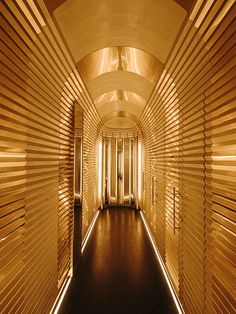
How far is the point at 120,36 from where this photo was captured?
10.7 feet

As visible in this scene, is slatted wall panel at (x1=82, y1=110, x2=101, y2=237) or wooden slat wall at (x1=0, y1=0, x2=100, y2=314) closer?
wooden slat wall at (x1=0, y1=0, x2=100, y2=314)

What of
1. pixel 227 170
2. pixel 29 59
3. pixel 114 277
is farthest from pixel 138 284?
pixel 29 59

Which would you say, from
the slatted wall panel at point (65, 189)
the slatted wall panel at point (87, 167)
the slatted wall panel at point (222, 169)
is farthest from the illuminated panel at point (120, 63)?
the slatted wall panel at point (222, 169)

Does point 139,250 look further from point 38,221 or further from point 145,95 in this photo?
point 145,95

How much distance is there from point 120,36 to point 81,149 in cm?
235

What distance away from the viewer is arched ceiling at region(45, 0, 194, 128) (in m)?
2.44

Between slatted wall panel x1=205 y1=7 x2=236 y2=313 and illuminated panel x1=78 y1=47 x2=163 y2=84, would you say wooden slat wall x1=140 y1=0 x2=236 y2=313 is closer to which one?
slatted wall panel x1=205 y1=7 x2=236 y2=313

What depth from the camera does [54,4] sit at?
7.31 feet

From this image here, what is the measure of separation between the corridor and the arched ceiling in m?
0.02

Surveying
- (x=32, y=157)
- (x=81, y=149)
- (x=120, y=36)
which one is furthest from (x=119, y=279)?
(x=120, y=36)

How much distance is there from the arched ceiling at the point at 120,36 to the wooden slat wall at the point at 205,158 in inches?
11.4

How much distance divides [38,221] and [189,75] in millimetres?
2458

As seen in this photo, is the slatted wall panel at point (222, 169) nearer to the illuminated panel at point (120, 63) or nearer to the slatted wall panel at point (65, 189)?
the illuminated panel at point (120, 63)

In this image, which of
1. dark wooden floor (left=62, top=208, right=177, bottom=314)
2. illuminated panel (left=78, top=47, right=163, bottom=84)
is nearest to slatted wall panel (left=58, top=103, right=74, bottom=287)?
dark wooden floor (left=62, top=208, right=177, bottom=314)
